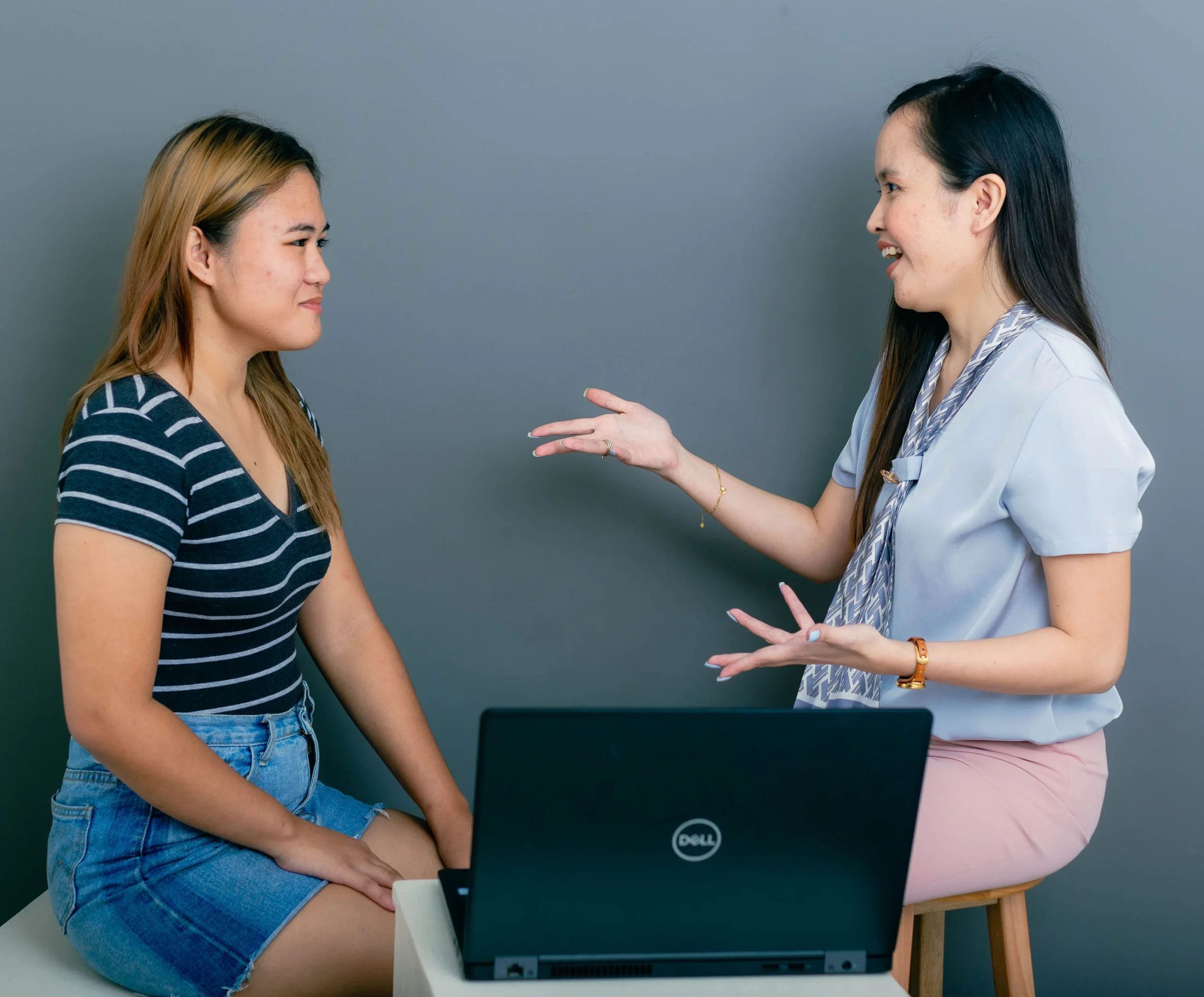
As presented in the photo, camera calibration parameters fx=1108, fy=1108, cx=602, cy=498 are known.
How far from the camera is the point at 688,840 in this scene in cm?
97

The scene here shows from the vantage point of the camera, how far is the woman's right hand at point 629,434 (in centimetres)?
180

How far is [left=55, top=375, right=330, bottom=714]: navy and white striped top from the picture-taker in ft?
4.28

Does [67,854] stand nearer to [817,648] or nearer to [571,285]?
[817,648]

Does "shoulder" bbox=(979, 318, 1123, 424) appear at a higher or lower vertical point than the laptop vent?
higher

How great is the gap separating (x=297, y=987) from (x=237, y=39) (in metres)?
1.46

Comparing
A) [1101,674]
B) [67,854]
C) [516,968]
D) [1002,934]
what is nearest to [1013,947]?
[1002,934]

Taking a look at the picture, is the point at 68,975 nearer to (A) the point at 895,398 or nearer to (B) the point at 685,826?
(B) the point at 685,826

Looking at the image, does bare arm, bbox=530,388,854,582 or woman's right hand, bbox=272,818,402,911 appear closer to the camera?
→ woman's right hand, bbox=272,818,402,911

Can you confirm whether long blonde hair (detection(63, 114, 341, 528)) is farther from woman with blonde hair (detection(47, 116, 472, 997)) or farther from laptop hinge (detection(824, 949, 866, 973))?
laptop hinge (detection(824, 949, 866, 973))

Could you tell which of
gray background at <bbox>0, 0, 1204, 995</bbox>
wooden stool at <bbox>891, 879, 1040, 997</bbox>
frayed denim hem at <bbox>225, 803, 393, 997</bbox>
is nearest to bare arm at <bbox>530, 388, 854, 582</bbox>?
gray background at <bbox>0, 0, 1204, 995</bbox>

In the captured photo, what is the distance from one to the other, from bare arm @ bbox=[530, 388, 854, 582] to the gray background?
0.14 m

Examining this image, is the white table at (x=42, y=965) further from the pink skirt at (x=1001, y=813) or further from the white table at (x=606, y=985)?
the pink skirt at (x=1001, y=813)

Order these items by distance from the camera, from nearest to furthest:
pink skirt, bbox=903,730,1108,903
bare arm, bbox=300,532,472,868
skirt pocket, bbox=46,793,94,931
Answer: skirt pocket, bbox=46,793,94,931 → pink skirt, bbox=903,730,1108,903 → bare arm, bbox=300,532,472,868

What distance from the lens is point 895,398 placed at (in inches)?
71.3
